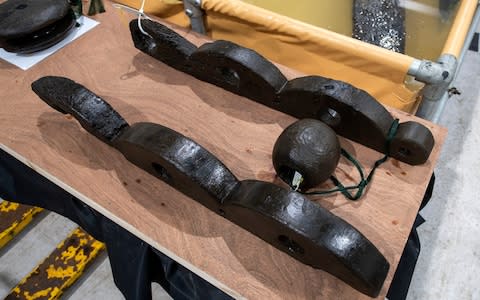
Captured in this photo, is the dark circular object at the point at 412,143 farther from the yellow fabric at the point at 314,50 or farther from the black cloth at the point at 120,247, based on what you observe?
the black cloth at the point at 120,247

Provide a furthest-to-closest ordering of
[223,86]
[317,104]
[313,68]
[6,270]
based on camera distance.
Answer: [6,270]
[313,68]
[223,86]
[317,104]

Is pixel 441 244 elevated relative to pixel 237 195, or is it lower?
lower

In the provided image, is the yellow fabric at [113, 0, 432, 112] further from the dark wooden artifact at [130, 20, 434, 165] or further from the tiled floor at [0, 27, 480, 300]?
the tiled floor at [0, 27, 480, 300]

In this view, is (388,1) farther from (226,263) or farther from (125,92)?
(226,263)

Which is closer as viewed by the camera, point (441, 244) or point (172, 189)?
point (172, 189)

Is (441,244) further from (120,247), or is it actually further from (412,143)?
(120,247)

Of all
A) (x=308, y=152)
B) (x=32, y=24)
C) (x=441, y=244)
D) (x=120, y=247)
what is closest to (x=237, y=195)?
(x=308, y=152)

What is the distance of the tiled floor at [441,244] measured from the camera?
125 cm

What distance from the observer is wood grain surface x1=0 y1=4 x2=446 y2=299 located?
583 millimetres

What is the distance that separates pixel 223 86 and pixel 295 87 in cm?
17

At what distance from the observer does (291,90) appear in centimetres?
72

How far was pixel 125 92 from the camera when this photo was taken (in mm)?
826

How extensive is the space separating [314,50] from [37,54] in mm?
639

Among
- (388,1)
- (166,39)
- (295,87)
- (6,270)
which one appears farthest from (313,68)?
(6,270)
